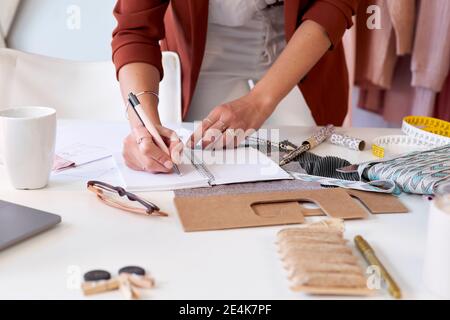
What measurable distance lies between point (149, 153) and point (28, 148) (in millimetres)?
174

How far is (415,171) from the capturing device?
83 centimetres

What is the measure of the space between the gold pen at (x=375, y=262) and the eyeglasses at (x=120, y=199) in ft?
0.78

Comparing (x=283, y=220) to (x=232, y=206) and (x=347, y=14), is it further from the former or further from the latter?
(x=347, y=14)

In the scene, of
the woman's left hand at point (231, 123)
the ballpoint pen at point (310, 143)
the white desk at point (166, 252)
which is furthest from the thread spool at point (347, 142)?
the white desk at point (166, 252)

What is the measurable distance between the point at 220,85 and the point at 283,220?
31.0 inches

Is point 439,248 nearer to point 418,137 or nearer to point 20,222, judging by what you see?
point 20,222

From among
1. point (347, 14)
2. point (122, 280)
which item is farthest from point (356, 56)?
point (122, 280)

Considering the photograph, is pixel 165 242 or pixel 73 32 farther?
pixel 73 32

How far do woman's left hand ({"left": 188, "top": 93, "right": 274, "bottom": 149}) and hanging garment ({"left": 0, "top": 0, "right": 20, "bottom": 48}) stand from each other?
3.30ft

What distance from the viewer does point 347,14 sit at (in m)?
1.20

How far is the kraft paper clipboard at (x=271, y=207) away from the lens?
70cm

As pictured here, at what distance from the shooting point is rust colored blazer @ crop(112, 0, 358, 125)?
3.91 feet

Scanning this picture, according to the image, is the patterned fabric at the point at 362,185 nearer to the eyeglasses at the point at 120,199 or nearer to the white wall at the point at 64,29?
the eyeglasses at the point at 120,199

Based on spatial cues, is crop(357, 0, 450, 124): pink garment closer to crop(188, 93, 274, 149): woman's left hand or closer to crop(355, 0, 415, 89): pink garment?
crop(355, 0, 415, 89): pink garment
